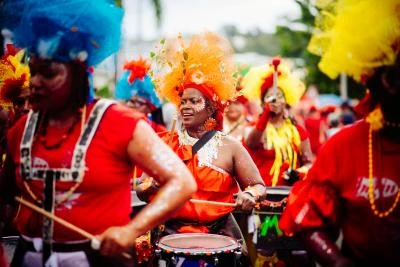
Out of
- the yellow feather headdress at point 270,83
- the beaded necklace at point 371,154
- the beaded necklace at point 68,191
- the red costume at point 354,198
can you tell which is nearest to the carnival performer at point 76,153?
the beaded necklace at point 68,191

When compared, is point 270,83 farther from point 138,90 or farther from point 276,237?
point 276,237

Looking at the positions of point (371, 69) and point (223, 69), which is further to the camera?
point (223, 69)

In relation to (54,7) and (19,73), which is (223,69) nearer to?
(19,73)

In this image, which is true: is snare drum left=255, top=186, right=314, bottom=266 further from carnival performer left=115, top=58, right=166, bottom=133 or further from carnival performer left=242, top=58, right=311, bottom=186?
carnival performer left=115, top=58, right=166, bottom=133

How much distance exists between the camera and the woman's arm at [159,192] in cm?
264

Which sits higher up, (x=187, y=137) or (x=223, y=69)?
(x=223, y=69)

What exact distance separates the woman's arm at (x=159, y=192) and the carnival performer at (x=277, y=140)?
13.5 ft

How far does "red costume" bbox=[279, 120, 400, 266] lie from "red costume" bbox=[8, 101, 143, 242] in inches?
37.6

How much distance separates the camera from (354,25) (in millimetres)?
2848

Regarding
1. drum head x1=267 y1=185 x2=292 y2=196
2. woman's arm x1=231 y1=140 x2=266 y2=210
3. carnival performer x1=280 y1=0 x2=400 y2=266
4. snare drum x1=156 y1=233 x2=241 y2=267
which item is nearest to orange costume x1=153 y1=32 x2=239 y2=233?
woman's arm x1=231 y1=140 x2=266 y2=210

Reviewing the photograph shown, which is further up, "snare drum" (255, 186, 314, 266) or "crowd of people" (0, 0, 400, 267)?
"crowd of people" (0, 0, 400, 267)

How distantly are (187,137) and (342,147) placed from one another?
226 centimetres

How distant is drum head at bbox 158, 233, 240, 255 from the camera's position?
13.4 feet

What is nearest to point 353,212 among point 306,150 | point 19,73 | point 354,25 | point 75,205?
point 354,25
